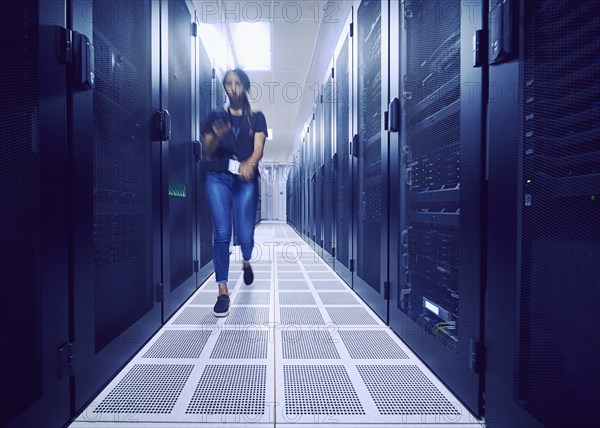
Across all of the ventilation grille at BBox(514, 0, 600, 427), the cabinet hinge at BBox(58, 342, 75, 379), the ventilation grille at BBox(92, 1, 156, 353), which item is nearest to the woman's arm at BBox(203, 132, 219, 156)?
the ventilation grille at BBox(92, 1, 156, 353)

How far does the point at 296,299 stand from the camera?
80.7 inches

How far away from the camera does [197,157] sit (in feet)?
7.58

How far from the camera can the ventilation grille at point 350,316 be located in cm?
165

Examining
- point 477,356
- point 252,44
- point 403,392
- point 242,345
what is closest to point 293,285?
point 242,345

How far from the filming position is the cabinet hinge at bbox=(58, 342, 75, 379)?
0.82m

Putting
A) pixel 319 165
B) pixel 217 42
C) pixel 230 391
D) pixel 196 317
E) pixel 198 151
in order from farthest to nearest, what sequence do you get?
1. pixel 319 165
2. pixel 217 42
3. pixel 198 151
4. pixel 196 317
5. pixel 230 391

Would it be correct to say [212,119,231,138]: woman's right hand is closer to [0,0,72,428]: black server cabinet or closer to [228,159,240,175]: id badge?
[228,159,240,175]: id badge

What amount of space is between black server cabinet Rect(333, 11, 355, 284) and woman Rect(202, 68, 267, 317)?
0.75 meters

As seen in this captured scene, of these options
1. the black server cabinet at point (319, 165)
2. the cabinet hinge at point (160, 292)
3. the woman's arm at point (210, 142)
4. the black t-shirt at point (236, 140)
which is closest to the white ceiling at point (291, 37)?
the black server cabinet at point (319, 165)

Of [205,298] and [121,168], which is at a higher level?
[121,168]

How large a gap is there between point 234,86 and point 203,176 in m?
0.83

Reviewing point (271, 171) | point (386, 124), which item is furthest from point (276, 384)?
point (271, 171)

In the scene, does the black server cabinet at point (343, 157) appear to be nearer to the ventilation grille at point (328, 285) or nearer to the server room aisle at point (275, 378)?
the ventilation grille at point (328, 285)

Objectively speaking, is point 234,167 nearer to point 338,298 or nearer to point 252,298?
point 252,298
